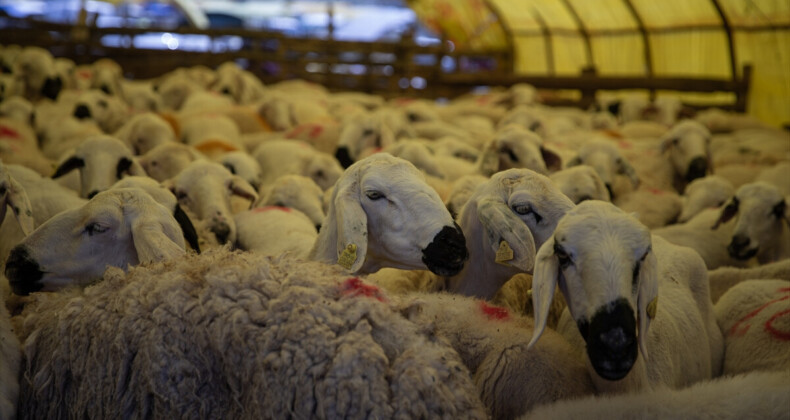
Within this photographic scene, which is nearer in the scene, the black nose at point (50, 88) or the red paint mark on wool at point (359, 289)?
the red paint mark on wool at point (359, 289)

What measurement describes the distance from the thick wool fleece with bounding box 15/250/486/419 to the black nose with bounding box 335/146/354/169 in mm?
3560

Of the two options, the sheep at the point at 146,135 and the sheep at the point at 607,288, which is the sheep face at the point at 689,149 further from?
the sheep at the point at 146,135

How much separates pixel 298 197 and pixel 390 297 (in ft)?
7.74

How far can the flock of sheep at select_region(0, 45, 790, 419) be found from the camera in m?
2.09

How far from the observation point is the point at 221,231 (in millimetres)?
3920

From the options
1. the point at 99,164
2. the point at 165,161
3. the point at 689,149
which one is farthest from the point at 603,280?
the point at 689,149

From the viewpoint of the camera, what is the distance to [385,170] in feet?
9.86

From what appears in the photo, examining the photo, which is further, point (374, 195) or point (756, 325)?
point (756, 325)

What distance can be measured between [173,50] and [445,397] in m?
12.3

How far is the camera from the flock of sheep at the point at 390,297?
2090 mm

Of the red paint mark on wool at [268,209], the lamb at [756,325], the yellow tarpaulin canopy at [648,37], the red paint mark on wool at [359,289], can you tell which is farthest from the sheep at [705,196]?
the yellow tarpaulin canopy at [648,37]

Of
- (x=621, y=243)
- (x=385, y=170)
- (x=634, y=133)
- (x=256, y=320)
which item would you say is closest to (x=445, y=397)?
(x=256, y=320)

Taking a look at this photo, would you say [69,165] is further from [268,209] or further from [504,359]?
[504,359]

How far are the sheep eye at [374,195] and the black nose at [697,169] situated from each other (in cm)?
381
